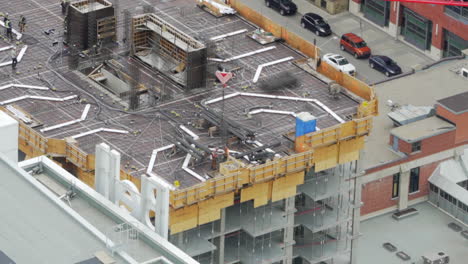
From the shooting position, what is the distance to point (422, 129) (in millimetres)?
168250

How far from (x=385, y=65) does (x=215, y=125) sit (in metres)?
50.2

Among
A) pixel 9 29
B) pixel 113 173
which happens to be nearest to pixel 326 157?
pixel 113 173

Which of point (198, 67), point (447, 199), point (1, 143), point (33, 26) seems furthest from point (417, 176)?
point (1, 143)

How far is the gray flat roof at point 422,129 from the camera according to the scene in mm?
166875

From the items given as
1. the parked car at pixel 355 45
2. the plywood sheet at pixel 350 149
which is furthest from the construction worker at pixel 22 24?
the parked car at pixel 355 45

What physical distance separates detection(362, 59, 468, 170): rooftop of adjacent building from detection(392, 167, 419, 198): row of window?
3.82 m

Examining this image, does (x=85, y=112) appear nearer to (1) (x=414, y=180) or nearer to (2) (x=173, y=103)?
(2) (x=173, y=103)

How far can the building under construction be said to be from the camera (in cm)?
14012

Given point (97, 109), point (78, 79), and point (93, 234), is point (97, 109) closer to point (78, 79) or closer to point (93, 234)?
point (78, 79)

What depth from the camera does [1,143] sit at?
118000 mm

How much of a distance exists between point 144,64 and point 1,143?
40188mm

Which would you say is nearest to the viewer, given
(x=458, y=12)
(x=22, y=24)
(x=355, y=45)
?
(x=22, y=24)

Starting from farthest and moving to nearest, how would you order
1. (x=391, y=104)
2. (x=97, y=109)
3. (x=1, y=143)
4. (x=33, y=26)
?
(x=391, y=104), (x=33, y=26), (x=97, y=109), (x=1, y=143)

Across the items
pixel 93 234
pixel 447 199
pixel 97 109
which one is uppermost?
pixel 93 234
